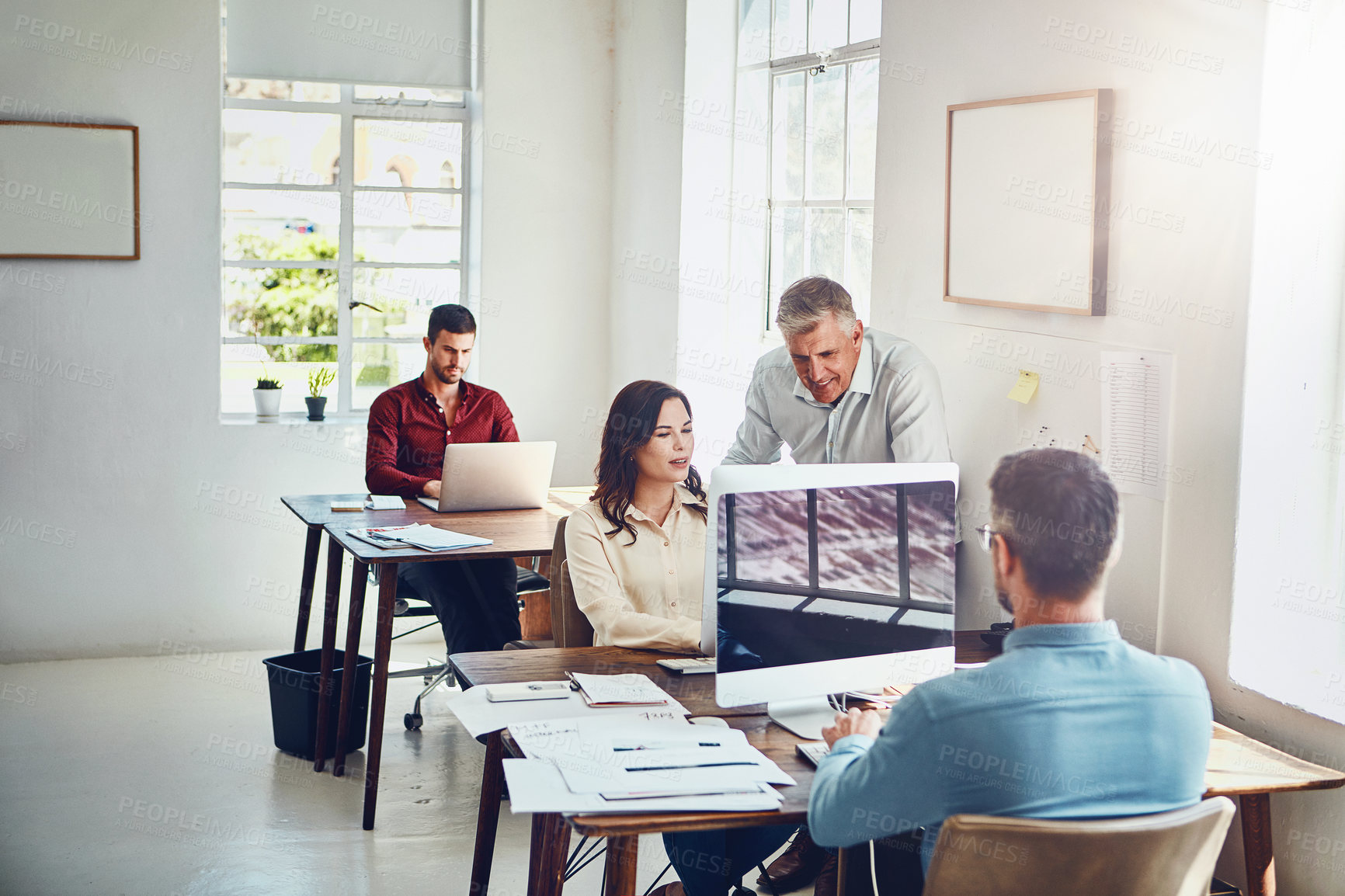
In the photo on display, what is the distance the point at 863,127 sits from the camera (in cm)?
424

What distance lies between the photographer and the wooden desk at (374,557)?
Answer: 3.68 metres

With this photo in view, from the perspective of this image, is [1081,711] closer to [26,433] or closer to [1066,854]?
[1066,854]

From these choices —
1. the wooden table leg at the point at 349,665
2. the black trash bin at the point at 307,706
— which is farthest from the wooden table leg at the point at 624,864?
the black trash bin at the point at 307,706

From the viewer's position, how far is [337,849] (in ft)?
11.7

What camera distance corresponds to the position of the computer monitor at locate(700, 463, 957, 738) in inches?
86.2

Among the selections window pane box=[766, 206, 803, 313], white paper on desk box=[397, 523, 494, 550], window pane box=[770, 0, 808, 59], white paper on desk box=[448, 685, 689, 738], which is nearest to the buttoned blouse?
white paper on desk box=[448, 685, 689, 738]

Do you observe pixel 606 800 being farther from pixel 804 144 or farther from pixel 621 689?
pixel 804 144

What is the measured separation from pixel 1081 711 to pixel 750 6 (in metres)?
3.89

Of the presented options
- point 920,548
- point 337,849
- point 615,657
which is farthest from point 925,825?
point 337,849

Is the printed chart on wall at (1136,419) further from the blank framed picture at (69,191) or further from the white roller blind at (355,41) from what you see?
the blank framed picture at (69,191)

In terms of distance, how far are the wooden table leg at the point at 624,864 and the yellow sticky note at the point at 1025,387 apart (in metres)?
1.58

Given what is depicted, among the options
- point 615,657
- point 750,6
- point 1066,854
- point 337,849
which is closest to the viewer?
point 1066,854

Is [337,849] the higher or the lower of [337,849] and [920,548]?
the lower

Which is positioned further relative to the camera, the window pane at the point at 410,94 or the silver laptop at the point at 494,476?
the window pane at the point at 410,94
